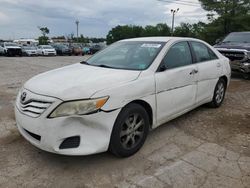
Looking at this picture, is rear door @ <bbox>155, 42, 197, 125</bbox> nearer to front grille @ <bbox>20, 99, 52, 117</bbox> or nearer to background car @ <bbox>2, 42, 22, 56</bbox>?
front grille @ <bbox>20, 99, 52, 117</bbox>

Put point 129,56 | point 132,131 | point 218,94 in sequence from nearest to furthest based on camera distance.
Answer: point 132,131 → point 129,56 → point 218,94

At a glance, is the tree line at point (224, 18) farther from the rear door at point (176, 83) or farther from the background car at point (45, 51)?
the rear door at point (176, 83)

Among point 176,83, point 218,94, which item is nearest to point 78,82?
point 176,83

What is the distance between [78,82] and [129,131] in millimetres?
856

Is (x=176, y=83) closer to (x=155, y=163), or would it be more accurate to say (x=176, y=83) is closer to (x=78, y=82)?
(x=155, y=163)

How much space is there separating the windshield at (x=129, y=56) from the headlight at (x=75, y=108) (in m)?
1.04

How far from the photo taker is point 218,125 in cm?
448

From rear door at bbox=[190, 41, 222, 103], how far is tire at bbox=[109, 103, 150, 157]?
1.55 m

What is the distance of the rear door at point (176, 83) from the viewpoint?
363 centimetres

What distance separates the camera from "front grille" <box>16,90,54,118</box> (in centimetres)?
284

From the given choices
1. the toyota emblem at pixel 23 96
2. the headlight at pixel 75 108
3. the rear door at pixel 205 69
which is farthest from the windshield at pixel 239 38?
the toyota emblem at pixel 23 96

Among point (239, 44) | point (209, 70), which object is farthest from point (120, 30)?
point (209, 70)

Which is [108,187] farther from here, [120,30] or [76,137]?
[120,30]

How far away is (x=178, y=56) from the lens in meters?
4.15
